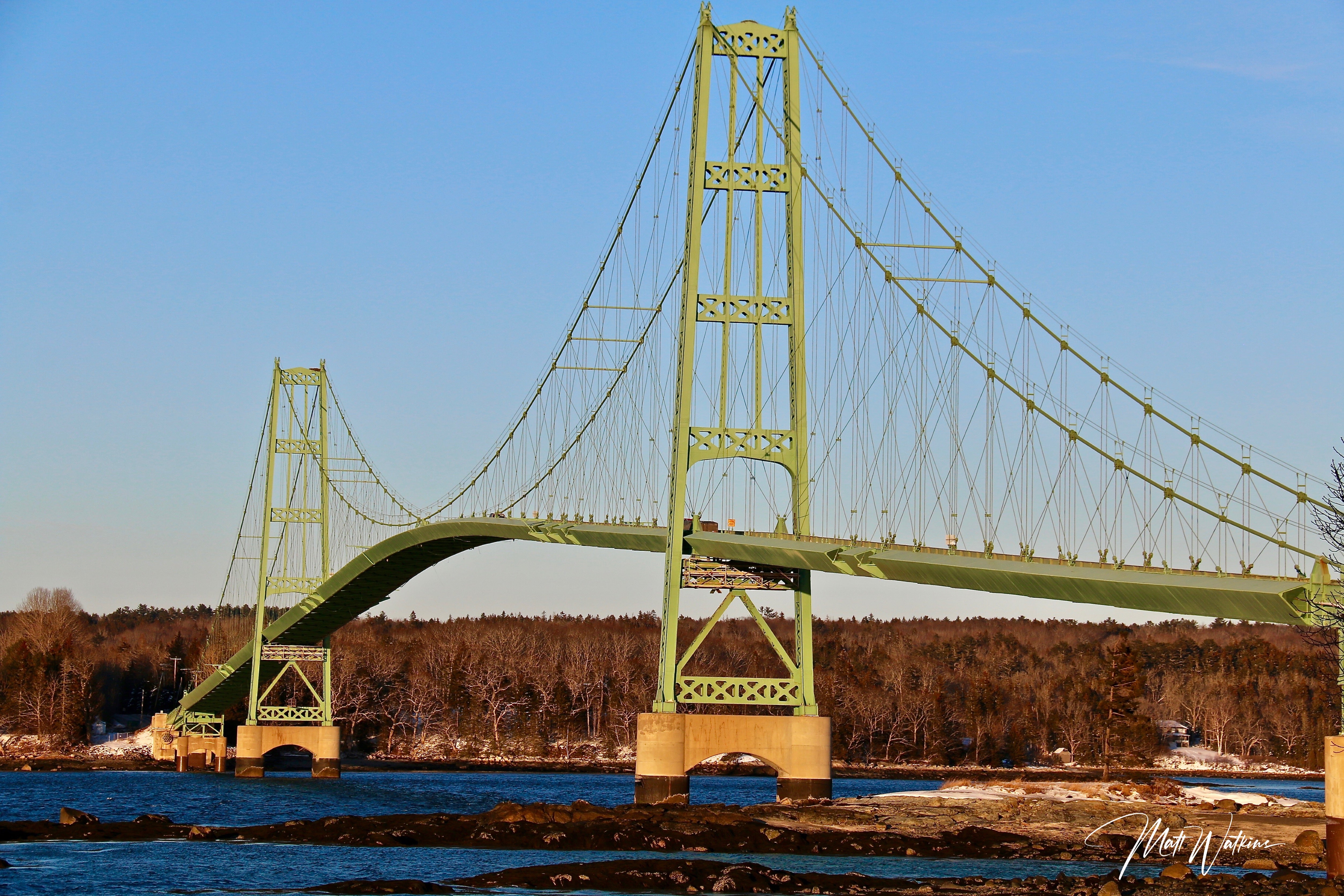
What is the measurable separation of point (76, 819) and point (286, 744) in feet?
107

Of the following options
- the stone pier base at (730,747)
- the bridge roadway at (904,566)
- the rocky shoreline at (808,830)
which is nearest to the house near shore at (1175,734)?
the bridge roadway at (904,566)

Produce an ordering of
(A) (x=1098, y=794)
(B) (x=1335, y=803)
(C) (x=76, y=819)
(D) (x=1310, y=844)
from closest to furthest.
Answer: (B) (x=1335, y=803) → (D) (x=1310, y=844) → (C) (x=76, y=819) → (A) (x=1098, y=794)

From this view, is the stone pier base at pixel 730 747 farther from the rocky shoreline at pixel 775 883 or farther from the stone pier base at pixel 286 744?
the stone pier base at pixel 286 744

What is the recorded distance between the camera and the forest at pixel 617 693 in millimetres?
102562

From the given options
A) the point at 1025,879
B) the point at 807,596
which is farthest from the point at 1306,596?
the point at 807,596

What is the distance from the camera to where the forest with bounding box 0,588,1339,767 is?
336 ft

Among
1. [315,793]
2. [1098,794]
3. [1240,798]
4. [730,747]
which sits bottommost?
[315,793]

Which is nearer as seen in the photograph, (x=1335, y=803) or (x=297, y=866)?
(x=1335, y=803)

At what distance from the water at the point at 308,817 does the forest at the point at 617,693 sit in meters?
13.7

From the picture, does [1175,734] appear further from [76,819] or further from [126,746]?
[76,819]

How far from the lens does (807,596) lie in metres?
43.3

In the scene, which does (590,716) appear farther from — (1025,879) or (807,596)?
(1025,879)

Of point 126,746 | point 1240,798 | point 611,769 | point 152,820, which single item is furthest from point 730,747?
point 126,746

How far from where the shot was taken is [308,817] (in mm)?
50625
